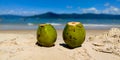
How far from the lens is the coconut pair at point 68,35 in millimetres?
6344

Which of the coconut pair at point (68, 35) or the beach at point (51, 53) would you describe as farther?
the coconut pair at point (68, 35)

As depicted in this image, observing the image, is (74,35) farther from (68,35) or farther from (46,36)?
(46,36)

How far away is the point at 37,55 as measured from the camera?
5719 mm

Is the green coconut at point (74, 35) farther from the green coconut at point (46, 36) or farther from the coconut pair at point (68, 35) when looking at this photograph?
the green coconut at point (46, 36)

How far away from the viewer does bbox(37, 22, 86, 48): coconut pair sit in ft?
20.8

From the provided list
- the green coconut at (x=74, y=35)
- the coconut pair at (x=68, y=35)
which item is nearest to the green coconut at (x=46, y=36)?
the coconut pair at (x=68, y=35)

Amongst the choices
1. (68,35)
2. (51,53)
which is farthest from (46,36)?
(51,53)

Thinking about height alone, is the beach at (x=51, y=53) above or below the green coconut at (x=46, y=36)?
below

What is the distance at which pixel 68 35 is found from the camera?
6387 millimetres

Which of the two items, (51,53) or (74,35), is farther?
(74,35)

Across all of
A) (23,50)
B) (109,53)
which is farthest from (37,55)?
(109,53)

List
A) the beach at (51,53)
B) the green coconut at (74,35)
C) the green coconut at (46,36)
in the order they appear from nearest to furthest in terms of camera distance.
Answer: the beach at (51,53), the green coconut at (74,35), the green coconut at (46,36)

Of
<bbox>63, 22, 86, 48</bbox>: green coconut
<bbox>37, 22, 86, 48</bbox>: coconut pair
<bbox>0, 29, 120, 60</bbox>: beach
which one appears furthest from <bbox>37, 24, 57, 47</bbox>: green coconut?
<bbox>63, 22, 86, 48</bbox>: green coconut

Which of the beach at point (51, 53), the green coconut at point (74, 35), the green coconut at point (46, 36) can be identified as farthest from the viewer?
the green coconut at point (46, 36)
